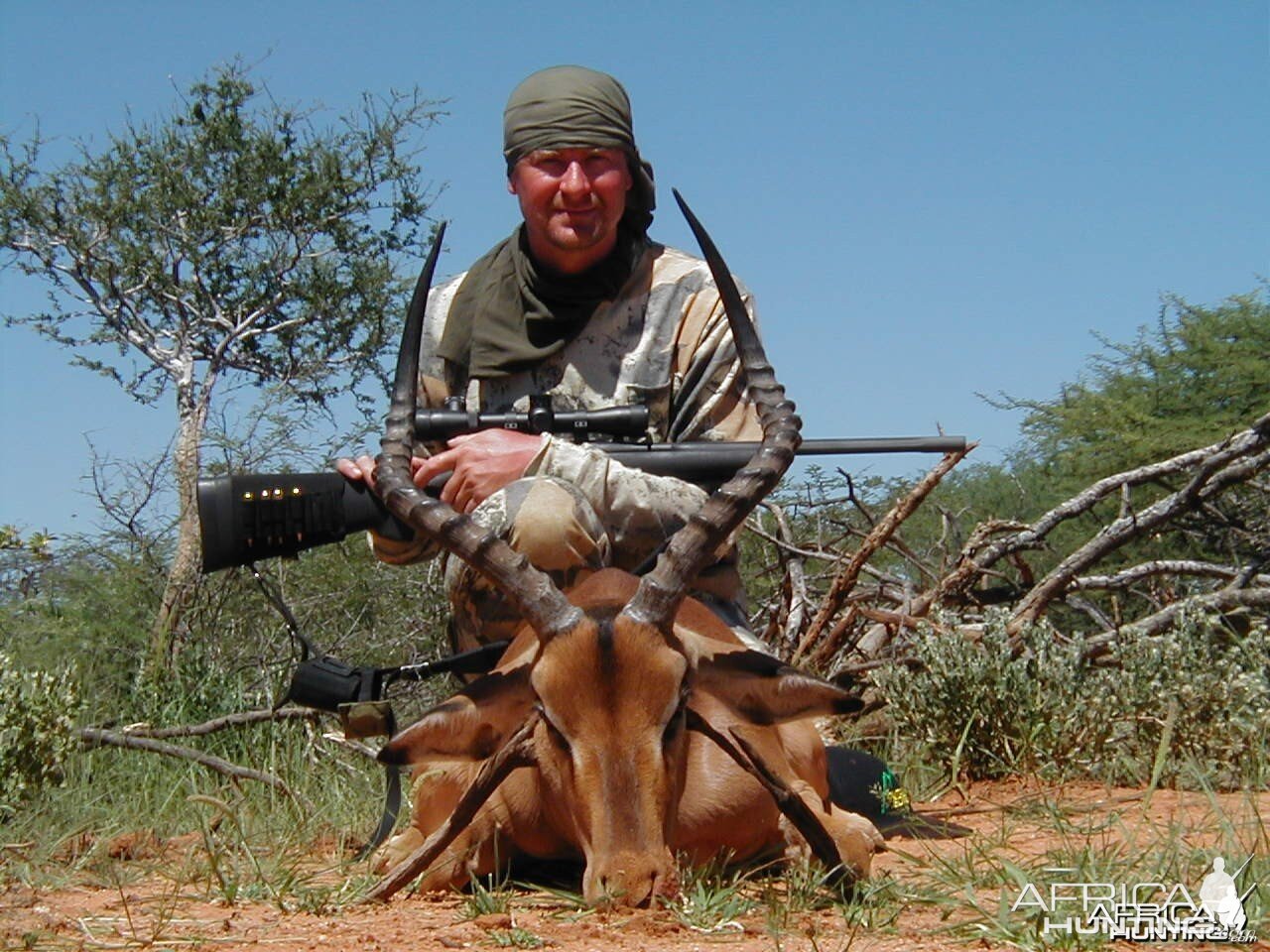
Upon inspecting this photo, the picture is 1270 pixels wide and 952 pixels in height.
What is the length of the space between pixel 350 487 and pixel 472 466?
16.5 inches

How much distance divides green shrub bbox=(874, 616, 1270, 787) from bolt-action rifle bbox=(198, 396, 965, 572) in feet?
6.27

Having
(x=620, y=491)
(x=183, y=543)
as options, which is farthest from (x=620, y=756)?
(x=183, y=543)

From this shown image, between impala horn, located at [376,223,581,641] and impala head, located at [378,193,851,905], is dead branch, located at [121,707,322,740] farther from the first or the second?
impala head, located at [378,193,851,905]

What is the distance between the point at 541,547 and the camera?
5133 millimetres

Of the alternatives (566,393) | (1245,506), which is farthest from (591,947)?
(1245,506)

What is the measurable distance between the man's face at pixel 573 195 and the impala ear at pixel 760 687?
222cm

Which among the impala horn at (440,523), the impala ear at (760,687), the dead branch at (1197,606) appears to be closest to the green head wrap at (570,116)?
the impala horn at (440,523)

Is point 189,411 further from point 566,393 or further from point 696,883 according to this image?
point 696,883

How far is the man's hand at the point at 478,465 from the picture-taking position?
536 centimetres

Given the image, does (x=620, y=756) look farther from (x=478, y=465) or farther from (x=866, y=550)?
(x=866, y=550)

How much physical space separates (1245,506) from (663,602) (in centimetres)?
649

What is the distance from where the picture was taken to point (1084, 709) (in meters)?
6.79

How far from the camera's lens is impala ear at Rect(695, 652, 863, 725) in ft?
14.5

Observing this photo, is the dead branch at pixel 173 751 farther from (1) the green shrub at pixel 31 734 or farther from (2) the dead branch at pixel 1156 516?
(2) the dead branch at pixel 1156 516
